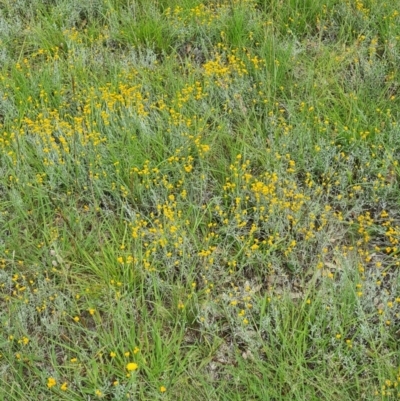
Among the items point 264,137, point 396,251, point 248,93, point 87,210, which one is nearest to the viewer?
point 396,251

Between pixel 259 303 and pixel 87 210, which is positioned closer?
pixel 259 303

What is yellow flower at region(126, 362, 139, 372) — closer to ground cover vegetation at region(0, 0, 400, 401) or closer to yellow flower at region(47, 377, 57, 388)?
ground cover vegetation at region(0, 0, 400, 401)

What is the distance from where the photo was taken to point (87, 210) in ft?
12.2

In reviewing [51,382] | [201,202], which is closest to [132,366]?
[51,382]

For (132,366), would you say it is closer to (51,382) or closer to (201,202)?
(51,382)

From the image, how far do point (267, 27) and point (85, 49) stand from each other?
1701 millimetres

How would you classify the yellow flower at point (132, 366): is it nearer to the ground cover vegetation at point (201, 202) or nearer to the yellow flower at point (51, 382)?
the ground cover vegetation at point (201, 202)

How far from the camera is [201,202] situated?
12.1ft

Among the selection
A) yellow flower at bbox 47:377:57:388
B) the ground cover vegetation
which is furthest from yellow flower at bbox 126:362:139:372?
yellow flower at bbox 47:377:57:388

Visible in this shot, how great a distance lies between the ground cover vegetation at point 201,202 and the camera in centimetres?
291

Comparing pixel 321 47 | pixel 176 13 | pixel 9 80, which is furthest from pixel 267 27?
pixel 9 80

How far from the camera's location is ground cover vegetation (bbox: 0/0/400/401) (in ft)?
9.53

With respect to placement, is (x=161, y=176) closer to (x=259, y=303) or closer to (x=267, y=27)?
(x=259, y=303)

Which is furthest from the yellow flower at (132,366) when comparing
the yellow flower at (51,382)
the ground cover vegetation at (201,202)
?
the yellow flower at (51,382)
